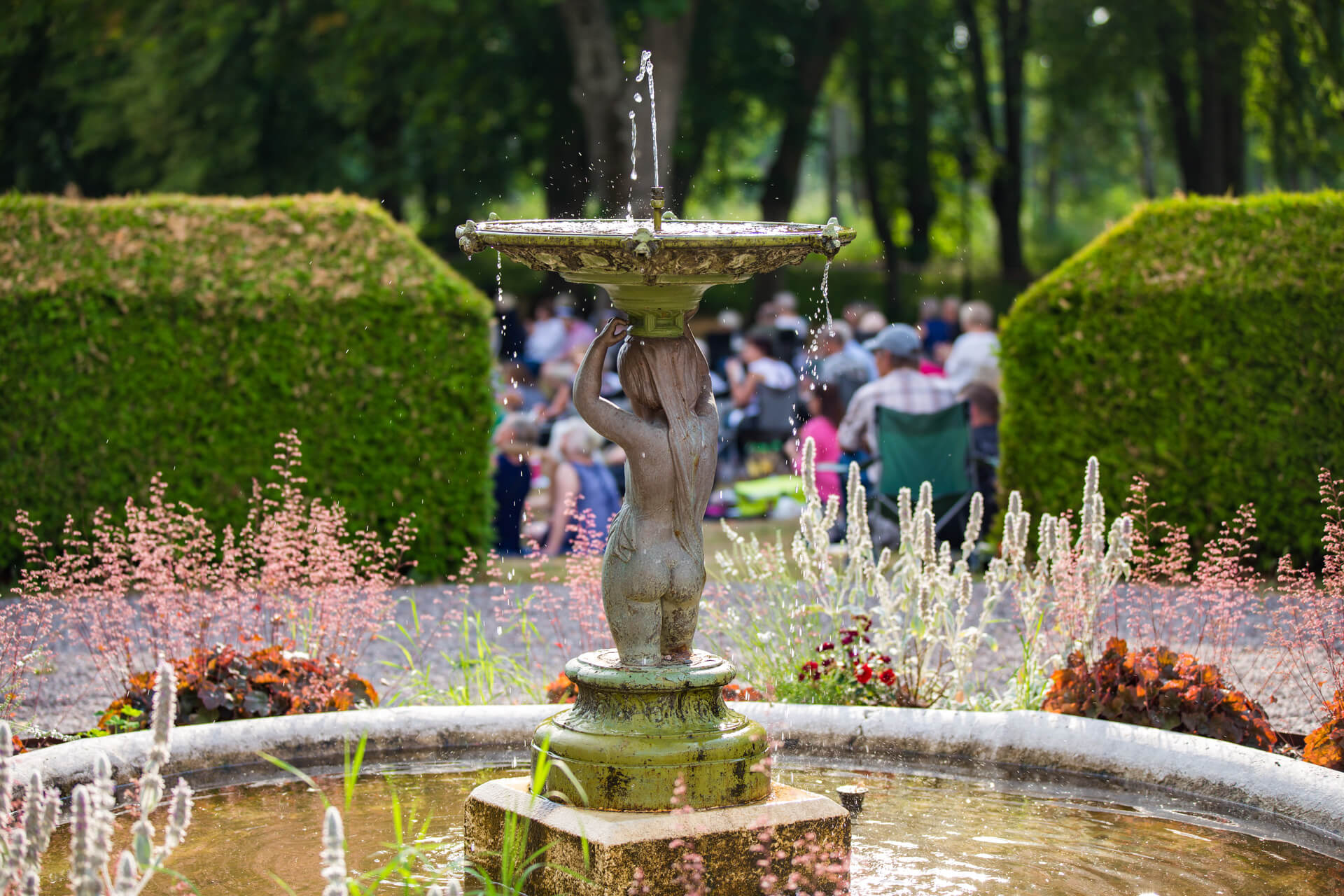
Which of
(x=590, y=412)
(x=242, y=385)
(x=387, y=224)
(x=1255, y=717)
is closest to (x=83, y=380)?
(x=242, y=385)

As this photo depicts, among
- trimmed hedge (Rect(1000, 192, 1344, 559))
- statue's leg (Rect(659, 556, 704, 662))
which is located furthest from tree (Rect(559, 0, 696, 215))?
statue's leg (Rect(659, 556, 704, 662))

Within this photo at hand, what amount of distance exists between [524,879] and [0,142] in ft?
66.4

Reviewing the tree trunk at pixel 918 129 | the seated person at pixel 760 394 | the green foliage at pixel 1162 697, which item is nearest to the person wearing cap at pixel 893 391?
the seated person at pixel 760 394

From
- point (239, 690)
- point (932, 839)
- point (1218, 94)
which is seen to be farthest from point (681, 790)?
point (1218, 94)

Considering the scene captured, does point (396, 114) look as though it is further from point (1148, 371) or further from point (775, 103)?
point (1148, 371)

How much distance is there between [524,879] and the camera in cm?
412

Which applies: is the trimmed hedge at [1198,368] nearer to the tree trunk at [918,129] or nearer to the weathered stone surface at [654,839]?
the weathered stone surface at [654,839]

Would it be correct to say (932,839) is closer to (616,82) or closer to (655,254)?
(655,254)

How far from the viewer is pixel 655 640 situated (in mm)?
4316

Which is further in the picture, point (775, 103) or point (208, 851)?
point (775, 103)

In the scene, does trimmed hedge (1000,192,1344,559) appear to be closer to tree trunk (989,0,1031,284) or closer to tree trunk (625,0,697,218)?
tree trunk (625,0,697,218)

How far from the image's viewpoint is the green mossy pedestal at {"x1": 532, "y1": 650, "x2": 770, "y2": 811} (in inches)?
162

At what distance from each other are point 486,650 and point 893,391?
4613mm

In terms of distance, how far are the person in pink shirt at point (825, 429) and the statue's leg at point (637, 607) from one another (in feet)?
19.7
